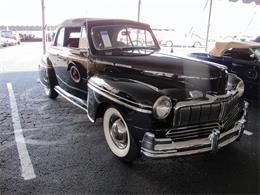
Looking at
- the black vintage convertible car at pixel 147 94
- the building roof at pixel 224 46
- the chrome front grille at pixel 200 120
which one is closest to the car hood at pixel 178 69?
the black vintage convertible car at pixel 147 94

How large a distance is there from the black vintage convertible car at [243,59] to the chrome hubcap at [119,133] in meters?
3.82

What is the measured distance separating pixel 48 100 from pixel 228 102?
4149mm

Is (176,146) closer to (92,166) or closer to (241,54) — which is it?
(92,166)

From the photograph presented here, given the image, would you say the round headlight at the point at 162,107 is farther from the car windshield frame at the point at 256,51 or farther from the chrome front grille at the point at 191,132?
the car windshield frame at the point at 256,51

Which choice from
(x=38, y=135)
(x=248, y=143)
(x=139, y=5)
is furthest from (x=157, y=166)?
(x=139, y=5)

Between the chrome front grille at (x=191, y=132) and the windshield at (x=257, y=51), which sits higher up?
the windshield at (x=257, y=51)

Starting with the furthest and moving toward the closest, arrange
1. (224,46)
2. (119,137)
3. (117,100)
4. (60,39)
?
(224,46), (60,39), (119,137), (117,100)

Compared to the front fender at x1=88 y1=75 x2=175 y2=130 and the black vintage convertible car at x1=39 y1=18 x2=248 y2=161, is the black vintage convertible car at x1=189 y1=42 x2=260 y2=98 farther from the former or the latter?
the front fender at x1=88 y1=75 x2=175 y2=130

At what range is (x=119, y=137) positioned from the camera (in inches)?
127

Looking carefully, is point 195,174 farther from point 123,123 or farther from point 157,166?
point 123,123

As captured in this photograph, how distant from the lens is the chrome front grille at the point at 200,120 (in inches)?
106

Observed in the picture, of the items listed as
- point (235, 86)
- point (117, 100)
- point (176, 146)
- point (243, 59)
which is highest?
point (243, 59)

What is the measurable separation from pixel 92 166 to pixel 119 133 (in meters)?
0.52

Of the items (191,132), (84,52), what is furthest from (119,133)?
(84,52)
